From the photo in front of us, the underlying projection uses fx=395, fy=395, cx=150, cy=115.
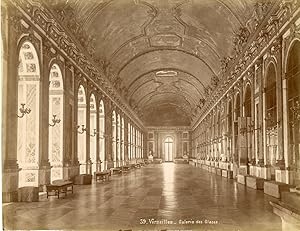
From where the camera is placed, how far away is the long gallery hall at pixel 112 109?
9.31 meters

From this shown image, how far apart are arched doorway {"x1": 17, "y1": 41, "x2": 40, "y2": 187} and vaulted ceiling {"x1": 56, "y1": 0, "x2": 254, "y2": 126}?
11.2 feet

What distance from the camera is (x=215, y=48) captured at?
24172 millimetres

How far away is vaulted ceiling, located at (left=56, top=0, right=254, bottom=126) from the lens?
59.4 feet

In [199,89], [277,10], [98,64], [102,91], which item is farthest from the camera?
→ [199,89]

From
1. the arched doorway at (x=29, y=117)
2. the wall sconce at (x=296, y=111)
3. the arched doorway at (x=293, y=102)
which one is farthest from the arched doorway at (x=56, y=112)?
the wall sconce at (x=296, y=111)

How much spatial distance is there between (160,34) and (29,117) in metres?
13.8

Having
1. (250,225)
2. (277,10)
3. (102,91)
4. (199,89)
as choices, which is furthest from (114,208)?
(199,89)

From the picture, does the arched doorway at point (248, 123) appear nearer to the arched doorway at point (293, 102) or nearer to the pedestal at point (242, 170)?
the pedestal at point (242, 170)

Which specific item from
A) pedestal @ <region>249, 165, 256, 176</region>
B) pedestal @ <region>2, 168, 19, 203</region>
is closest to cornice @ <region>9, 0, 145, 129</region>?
pedestal @ <region>2, 168, 19, 203</region>

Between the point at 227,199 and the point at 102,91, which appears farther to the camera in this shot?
the point at 102,91

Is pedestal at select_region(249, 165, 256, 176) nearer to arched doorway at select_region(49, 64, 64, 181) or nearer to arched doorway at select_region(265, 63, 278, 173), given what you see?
arched doorway at select_region(265, 63, 278, 173)

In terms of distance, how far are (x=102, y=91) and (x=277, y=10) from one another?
1450cm

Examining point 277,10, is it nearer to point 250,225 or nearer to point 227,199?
point 227,199

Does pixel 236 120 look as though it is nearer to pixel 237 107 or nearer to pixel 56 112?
pixel 237 107
